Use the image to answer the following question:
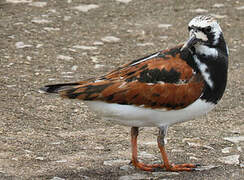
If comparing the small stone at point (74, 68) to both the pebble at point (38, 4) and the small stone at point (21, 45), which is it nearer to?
the small stone at point (21, 45)

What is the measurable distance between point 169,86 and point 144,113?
42 centimetres

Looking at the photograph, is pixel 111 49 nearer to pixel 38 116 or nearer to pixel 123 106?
pixel 38 116

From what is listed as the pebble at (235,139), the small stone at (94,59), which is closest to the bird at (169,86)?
the pebble at (235,139)

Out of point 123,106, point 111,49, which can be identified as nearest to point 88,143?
point 123,106

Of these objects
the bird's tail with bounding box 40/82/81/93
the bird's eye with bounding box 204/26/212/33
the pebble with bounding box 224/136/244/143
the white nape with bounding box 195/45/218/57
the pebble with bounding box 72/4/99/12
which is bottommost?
the pebble with bounding box 224/136/244/143

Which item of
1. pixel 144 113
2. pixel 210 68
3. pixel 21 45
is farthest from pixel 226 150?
pixel 21 45

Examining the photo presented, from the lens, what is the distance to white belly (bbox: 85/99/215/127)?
6.61 metres

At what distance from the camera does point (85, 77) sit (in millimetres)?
10375

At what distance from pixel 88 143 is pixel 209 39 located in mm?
2440

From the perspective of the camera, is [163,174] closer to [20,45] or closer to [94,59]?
[94,59]

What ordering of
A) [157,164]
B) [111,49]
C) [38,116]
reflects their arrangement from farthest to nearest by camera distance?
[111,49] → [38,116] → [157,164]

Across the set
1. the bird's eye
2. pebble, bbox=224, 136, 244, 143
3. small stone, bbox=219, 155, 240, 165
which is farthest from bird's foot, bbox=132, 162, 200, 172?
the bird's eye

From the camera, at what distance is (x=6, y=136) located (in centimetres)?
800

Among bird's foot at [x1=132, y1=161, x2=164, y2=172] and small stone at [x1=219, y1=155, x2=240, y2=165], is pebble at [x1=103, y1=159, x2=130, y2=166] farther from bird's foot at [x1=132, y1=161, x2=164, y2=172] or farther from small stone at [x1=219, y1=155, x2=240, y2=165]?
small stone at [x1=219, y1=155, x2=240, y2=165]
